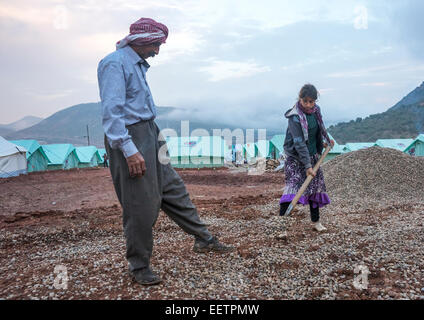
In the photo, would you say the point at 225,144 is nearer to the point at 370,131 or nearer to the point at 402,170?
the point at 402,170

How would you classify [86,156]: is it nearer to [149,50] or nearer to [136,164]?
[149,50]

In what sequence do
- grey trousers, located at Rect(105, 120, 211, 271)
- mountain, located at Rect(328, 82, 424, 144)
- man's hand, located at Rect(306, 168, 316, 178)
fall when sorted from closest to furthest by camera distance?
grey trousers, located at Rect(105, 120, 211, 271), man's hand, located at Rect(306, 168, 316, 178), mountain, located at Rect(328, 82, 424, 144)

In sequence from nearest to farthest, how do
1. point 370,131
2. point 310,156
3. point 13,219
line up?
1. point 310,156
2. point 13,219
3. point 370,131

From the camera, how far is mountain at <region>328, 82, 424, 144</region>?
54091 mm

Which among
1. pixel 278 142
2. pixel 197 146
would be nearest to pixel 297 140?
pixel 278 142

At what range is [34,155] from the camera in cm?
2752

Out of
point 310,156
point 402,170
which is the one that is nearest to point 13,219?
point 310,156

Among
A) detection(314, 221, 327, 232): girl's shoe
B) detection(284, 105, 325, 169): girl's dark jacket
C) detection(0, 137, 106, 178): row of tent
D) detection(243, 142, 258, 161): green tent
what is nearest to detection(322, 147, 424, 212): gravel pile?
detection(314, 221, 327, 232): girl's shoe

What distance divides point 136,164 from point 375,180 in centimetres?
639

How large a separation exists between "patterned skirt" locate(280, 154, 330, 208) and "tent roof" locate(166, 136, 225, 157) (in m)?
23.0

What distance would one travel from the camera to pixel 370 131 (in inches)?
2328

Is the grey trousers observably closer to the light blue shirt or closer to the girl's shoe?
the light blue shirt

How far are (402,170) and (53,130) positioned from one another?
21682cm

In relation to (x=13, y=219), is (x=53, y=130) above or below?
above
